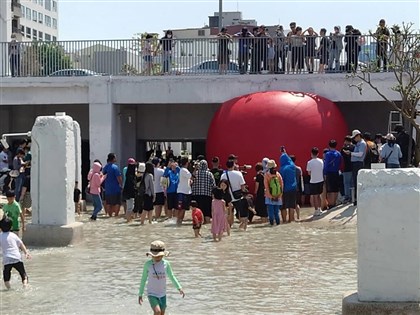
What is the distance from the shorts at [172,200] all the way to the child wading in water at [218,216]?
3810 millimetres

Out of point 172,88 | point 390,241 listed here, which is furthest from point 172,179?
point 390,241

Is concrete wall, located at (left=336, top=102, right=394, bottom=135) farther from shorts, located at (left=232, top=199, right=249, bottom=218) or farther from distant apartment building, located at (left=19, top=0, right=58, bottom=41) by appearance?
distant apartment building, located at (left=19, top=0, right=58, bottom=41)

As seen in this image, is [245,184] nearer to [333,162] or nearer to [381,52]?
[333,162]

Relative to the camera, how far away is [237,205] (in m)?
19.0

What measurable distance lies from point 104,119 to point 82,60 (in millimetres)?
2210

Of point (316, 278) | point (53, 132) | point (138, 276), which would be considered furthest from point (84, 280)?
point (53, 132)

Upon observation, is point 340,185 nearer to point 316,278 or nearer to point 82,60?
point 316,278

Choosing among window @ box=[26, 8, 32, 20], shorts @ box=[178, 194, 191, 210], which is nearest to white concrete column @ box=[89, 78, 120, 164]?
shorts @ box=[178, 194, 191, 210]

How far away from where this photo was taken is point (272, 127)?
22984 mm

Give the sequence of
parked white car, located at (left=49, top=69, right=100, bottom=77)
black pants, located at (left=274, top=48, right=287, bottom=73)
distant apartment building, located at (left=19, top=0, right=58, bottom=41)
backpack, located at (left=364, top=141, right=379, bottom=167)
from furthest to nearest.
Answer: distant apartment building, located at (left=19, top=0, right=58, bottom=41) → parked white car, located at (left=49, top=69, right=100, bottom=77) → black pants, located at (left=274, top=48, right=287, bottom=73) → backpack, located at (left=364, top=141, right=379, bottom=167)

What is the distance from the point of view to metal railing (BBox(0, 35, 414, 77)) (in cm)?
2558

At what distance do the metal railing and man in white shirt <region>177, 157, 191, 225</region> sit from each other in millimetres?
6359

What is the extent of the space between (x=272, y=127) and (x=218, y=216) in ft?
21.0

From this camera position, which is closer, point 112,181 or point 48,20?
point 112,181
